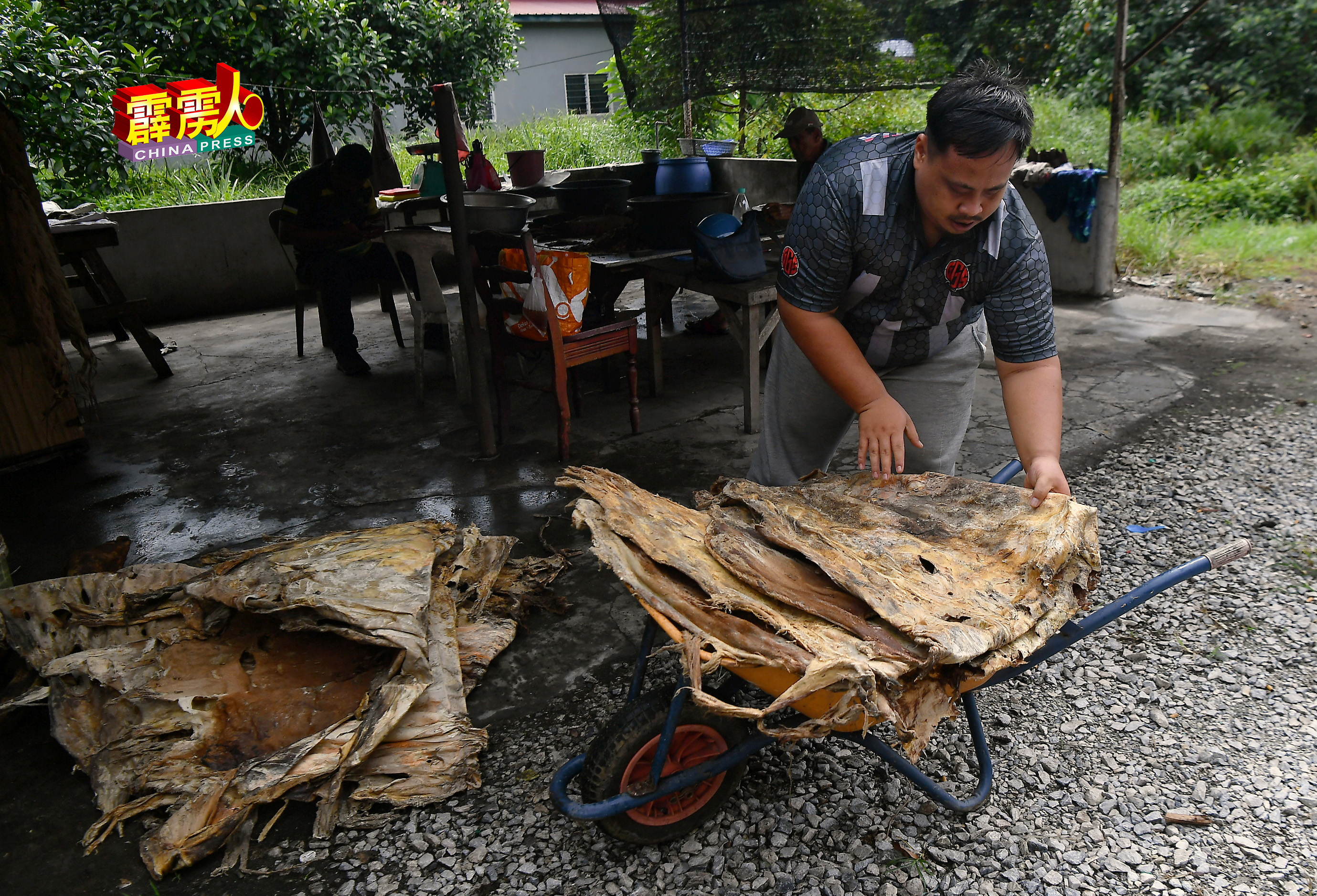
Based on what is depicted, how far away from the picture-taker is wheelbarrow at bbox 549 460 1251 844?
1.70 metres

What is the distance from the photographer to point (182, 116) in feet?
29.2

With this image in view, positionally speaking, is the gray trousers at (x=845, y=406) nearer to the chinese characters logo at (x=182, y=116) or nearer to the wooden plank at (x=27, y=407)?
the wooden plank at (x=27, y=407)

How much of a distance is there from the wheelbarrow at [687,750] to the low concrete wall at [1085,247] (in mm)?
5480

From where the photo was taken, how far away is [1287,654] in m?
2.61

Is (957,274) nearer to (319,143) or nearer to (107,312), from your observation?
(107,312)

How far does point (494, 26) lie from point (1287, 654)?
37.1 feet

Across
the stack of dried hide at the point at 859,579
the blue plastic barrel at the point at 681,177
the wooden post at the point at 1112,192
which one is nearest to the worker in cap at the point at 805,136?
the blue plastic barrel at the point at 681,177

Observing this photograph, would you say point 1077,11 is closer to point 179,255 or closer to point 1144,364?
point 1144,364

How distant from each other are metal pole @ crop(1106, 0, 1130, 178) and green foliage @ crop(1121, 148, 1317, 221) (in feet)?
7.68

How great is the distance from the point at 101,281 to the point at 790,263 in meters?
5.93

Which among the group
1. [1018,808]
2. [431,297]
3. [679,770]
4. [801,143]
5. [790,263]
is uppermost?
[801,143]

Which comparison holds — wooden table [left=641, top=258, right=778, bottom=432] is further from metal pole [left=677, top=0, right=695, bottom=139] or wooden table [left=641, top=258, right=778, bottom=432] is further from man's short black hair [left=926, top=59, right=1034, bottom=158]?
metal pole [left=677, top=0, right=695, bottom=139]

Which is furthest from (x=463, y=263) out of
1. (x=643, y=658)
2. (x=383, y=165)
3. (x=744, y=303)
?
(x=383, y=165)

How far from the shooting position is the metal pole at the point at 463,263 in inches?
150
